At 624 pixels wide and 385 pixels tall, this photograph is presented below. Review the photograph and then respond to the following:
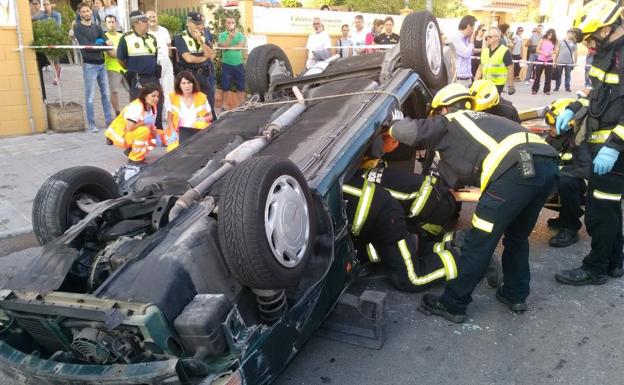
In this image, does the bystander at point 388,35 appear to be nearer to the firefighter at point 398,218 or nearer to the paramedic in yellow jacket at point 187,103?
the paramedic in yellow jacket at point 187,103

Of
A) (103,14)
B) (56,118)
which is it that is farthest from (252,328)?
(103,14)

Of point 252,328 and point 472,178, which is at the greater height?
point 472,178

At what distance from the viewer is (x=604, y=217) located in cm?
363

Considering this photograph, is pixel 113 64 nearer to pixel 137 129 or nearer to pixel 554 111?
pixel 137 129

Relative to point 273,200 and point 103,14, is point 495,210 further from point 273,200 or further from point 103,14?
point 103,14

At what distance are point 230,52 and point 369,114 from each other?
6672 mm

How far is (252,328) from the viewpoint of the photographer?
2.29 meters

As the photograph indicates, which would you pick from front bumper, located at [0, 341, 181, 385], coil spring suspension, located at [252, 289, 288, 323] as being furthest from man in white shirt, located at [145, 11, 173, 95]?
front bumper, located at [0, 341, 181, 385]

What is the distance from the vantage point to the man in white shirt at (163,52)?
28.1 ft

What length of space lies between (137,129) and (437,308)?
3.80m

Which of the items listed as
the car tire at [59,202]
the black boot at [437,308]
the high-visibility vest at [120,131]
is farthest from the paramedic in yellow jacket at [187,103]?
the black boot at [437,308]

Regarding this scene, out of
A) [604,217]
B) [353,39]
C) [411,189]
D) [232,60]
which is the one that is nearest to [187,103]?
[411,189]

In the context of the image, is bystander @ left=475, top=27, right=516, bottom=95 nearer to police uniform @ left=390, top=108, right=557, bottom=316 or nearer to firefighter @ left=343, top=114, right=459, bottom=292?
firefighter @ left=343, top=114, right=459, bottom=292

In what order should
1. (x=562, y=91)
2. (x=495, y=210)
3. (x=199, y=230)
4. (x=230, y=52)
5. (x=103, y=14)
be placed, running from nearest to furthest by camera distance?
(x=199, y=230) → (x=495, y=210) → (x=230, y=52) → (x=103, y=14) → (x=562, y=91)
